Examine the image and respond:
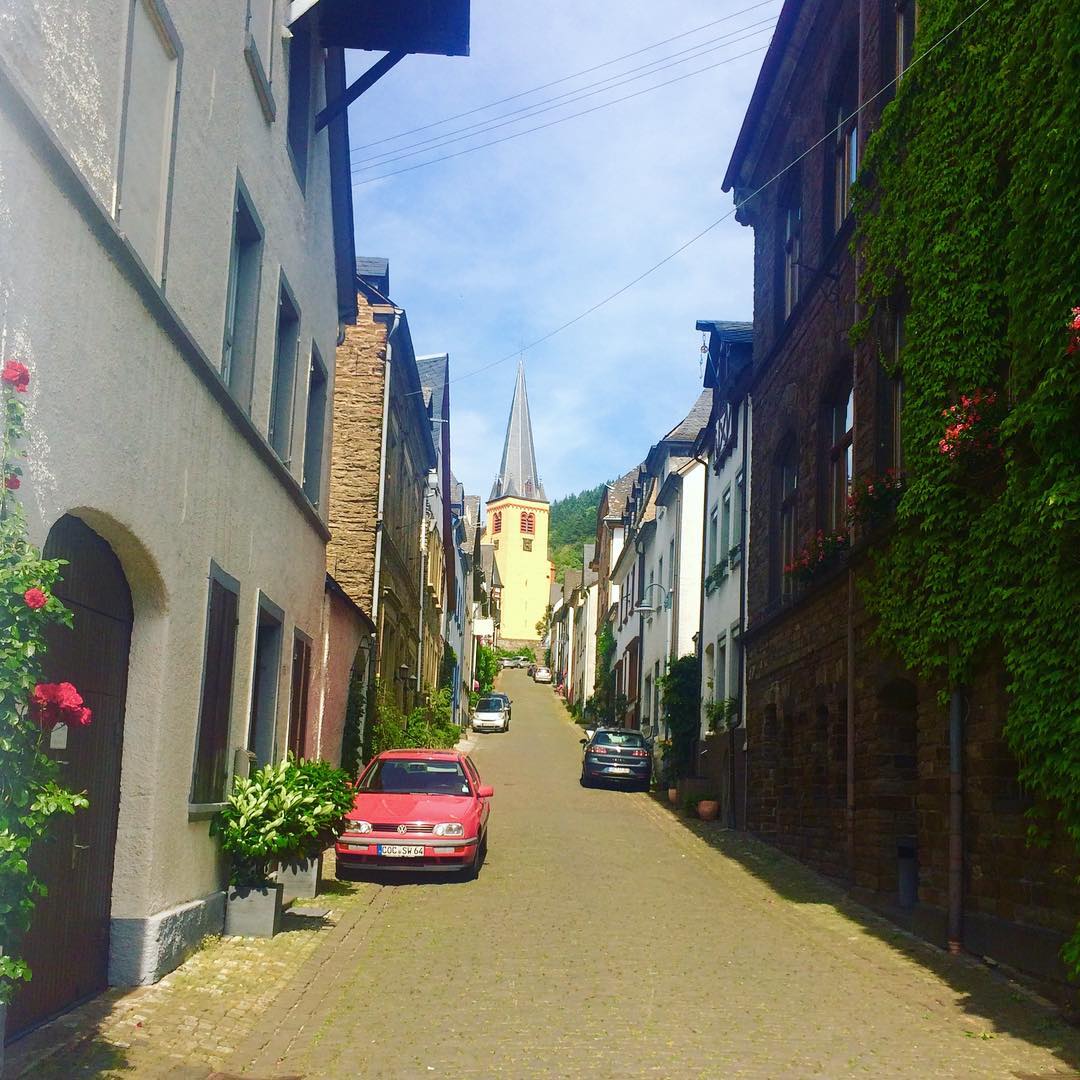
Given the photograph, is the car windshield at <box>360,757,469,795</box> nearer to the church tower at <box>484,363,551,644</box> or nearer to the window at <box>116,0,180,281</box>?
the window at <box>116,0,180,281</box>

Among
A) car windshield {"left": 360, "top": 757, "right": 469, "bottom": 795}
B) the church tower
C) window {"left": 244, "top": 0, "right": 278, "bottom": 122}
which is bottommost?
car windshield {"left": 360, "top": 757, "right": 469, "bottom": 795}

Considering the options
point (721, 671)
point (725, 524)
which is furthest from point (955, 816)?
point (725, 524)

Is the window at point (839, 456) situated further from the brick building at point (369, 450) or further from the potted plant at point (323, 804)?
the brick building at point (369, 450)

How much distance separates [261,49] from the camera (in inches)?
443

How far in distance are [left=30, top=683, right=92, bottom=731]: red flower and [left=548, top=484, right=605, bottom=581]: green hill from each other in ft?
456

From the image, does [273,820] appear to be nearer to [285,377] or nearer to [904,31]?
[285,377]

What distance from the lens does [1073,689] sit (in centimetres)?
848

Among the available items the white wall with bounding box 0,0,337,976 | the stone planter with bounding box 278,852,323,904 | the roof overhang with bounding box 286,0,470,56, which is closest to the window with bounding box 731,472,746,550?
the roof overhang with bounding box 286,0,470,56

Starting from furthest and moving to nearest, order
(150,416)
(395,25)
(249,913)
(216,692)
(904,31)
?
(904,31) < (395,25) < (249,913) < (216,692) < (150,416)

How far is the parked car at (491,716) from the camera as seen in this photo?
2052 inches

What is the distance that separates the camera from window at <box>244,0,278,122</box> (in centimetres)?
1069

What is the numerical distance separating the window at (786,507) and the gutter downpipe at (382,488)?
23.6ft

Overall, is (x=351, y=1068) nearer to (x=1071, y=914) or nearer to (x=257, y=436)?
(x=1071, y=914)

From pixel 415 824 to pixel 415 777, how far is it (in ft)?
5.14
